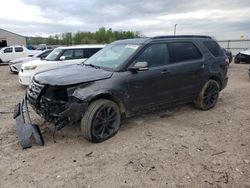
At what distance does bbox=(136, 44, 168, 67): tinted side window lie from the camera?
5.25 m

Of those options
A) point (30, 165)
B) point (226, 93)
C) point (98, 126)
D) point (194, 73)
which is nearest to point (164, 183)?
point (98, 126)

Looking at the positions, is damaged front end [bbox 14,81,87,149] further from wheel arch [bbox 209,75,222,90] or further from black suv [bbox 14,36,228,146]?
wheel arch [bbox 209,75,222,90]

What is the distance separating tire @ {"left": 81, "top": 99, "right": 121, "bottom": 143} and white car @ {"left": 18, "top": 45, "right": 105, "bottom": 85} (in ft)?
18.4

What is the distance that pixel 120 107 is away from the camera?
4.92 meters

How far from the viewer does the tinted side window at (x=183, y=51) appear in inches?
226

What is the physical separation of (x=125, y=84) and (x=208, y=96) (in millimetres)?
2684

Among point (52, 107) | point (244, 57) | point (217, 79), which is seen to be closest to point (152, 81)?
point (52, 107)

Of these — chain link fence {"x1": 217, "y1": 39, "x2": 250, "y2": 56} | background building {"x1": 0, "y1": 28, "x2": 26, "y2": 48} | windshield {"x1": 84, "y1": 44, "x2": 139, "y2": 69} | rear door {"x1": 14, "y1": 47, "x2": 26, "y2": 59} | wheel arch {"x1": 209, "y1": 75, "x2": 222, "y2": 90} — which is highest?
background building {"x1": 0, "y1": 28, "x2": 26, "y2": 48}

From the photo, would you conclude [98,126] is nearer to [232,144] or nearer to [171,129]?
[171,129]

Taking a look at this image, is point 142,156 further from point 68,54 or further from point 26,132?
point 68,54

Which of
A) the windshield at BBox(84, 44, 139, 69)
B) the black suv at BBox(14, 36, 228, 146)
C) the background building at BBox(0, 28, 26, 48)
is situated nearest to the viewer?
the black suv at BBox(14, 36, 228, 146)

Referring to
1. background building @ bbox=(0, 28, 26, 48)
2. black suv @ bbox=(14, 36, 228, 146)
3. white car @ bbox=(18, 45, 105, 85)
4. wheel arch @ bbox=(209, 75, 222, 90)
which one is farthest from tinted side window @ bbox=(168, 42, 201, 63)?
background building @ bbox=(0, 28, 26, 48)

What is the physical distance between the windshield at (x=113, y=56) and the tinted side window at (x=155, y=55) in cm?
22

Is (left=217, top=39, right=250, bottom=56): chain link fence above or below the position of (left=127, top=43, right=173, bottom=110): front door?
above
